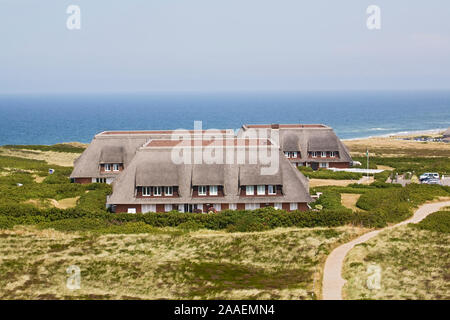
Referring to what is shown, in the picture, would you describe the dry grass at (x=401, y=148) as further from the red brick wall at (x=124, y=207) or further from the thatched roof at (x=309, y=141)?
the red brick wall at (x=124, y=207)

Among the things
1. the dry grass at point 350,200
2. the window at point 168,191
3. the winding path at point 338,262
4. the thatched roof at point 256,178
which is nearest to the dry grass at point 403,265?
the winding path at point 338,262

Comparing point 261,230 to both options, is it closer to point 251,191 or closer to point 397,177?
point 251,191

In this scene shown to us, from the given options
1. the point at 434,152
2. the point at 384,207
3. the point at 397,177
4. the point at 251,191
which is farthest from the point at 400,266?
the point at 434,152

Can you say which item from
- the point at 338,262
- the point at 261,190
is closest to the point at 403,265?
the point at 338,262

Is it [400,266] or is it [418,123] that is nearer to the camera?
[400,266]
